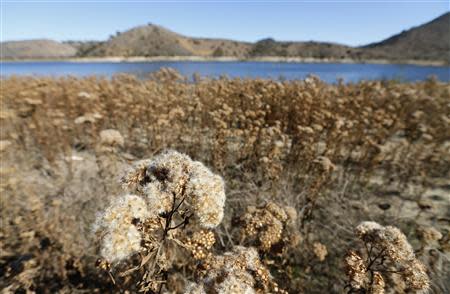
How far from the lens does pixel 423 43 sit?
6511 inches

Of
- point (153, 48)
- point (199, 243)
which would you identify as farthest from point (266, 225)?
point (153, 48)

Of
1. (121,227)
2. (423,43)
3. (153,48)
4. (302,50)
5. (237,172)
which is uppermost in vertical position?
(121,227)

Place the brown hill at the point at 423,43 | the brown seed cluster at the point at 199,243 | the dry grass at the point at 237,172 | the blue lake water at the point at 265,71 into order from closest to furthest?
the brown seed cluster at the point at 199,243, the dry grass at the point at 237,172, the blue lake water at the point at 265,71, the brown hill at the point at 423,43

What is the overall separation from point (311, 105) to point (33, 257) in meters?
6.79

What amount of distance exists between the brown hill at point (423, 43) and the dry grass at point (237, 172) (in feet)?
511

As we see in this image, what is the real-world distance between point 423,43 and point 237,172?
205820 millimetres

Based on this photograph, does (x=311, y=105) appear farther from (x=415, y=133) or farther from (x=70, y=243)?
(x=70, y=243)

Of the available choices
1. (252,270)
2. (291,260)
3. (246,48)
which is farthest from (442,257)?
(246,48)

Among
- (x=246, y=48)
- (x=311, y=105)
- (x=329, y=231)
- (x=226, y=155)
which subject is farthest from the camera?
(x=246, y=48)

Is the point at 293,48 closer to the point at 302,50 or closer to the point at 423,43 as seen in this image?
the point at 302,50

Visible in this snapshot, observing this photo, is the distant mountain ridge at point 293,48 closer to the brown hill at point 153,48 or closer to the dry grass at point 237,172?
the brown hill at point 153,48

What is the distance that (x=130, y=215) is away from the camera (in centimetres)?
187

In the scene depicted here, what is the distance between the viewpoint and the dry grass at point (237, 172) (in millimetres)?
3627

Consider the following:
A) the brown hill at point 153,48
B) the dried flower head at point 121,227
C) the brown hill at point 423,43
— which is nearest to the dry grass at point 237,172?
the dried flower head at point 121,227
